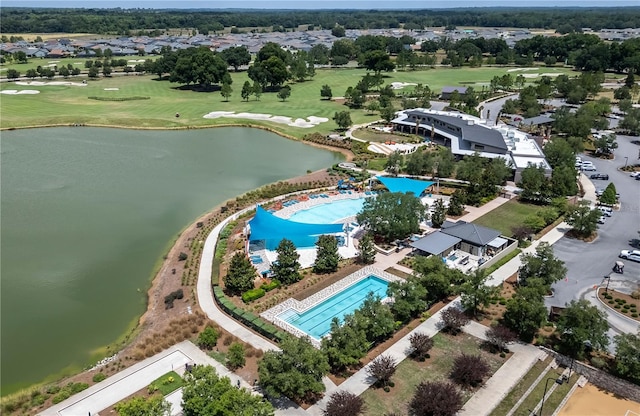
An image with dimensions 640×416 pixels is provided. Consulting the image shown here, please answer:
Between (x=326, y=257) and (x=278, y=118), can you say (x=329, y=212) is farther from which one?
(x=278, y=118)

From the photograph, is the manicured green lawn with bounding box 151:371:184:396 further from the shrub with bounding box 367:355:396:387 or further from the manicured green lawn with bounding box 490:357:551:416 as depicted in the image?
the manicured green lawn with bounding box 490:357:551:416

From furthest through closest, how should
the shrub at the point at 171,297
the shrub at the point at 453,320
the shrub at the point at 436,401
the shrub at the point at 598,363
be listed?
the shrub at the point at 171,297 → the shrub at the point at 453,320 → the shrub at the point at 598,363 → the shrub at the point at 436,401

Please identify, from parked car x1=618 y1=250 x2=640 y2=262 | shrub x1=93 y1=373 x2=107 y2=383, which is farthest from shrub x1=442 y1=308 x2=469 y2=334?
shrub x1=93 y1=373 x2=107 y2=383

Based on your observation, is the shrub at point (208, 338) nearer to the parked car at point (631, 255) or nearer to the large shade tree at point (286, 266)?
the large shade tree at point (286, 266)

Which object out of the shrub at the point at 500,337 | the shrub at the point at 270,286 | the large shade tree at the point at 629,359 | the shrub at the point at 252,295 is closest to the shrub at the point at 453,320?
the shrub at the point at 500,337

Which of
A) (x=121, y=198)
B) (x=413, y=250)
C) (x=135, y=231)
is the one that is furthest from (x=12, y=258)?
(x=413, y=250)

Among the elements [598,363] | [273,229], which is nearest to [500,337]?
[598,363]

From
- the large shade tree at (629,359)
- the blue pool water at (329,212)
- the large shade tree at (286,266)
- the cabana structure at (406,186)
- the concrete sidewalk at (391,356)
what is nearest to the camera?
the concrete sidewalk at (391,356)
